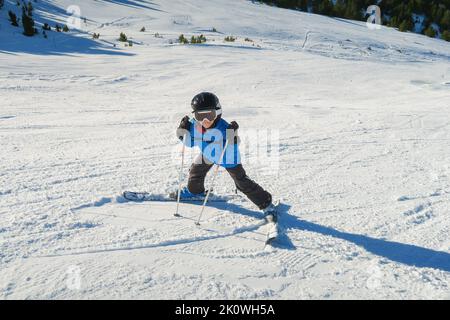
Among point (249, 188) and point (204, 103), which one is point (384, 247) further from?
point (204, 103)

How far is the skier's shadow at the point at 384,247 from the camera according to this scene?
2.91 m

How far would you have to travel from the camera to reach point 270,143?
18.2 ft

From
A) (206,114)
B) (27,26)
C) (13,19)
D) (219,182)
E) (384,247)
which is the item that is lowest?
(384,247)

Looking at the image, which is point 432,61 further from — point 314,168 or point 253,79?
point 314,168

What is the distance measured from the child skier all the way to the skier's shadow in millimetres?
252

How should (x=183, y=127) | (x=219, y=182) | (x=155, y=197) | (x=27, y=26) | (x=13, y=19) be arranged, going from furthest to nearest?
(x=13, y=19), (x=27, y=26), (x=219, y=182), (x=155, y=197), (x=183, y=127)

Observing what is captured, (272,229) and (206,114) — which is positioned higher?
(206,114)

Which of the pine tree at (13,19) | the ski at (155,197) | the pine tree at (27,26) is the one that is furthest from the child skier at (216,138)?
the pine tree at (13,19)

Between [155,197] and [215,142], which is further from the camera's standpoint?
[155,197]

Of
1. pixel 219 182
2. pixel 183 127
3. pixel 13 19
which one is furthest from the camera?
pixel 13 19

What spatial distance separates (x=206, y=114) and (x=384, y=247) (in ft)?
5.81

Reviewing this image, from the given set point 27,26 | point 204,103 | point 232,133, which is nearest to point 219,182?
point 232,133

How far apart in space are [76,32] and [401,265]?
13.5m

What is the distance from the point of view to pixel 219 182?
168 inches
